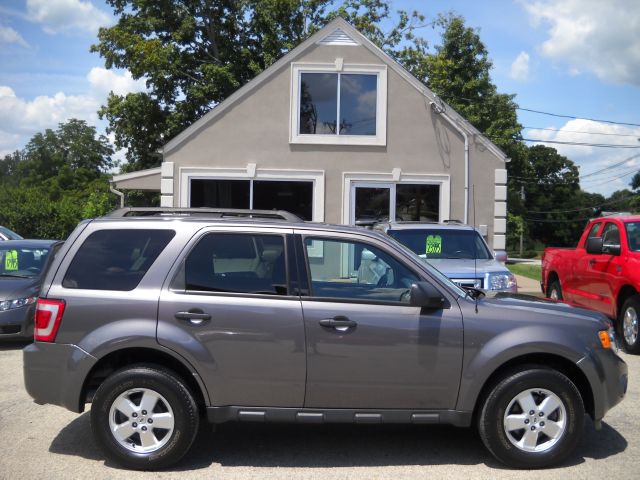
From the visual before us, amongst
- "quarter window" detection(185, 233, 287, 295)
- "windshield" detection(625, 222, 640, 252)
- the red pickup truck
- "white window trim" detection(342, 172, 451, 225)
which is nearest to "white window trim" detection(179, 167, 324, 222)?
"white window trim" detection(342, 172, 451, 225)

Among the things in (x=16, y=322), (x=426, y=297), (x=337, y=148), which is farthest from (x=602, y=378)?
(x=337, y=148)

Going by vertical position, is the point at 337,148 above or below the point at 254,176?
above

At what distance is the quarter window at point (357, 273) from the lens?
16.1 ft

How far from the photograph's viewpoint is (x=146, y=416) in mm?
4688

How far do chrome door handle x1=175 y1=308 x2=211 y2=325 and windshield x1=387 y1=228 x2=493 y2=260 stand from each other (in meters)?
5.61

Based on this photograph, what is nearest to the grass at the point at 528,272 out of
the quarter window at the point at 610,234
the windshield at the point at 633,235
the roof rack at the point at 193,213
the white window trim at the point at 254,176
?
the white window trim at the point at 254,176

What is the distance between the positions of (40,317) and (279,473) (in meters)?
2.07

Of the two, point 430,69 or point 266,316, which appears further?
point 430,69

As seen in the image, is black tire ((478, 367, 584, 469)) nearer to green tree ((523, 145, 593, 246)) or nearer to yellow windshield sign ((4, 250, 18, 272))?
yellow windshield sign ((4, 250, 18, 272))

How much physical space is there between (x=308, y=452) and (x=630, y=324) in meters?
5.64

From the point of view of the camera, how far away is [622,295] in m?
9.10

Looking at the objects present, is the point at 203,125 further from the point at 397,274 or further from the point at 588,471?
the point at 588,471

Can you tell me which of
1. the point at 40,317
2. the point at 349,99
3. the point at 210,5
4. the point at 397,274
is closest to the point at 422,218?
the point at 349,99

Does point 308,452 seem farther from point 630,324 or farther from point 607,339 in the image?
point 630,324
